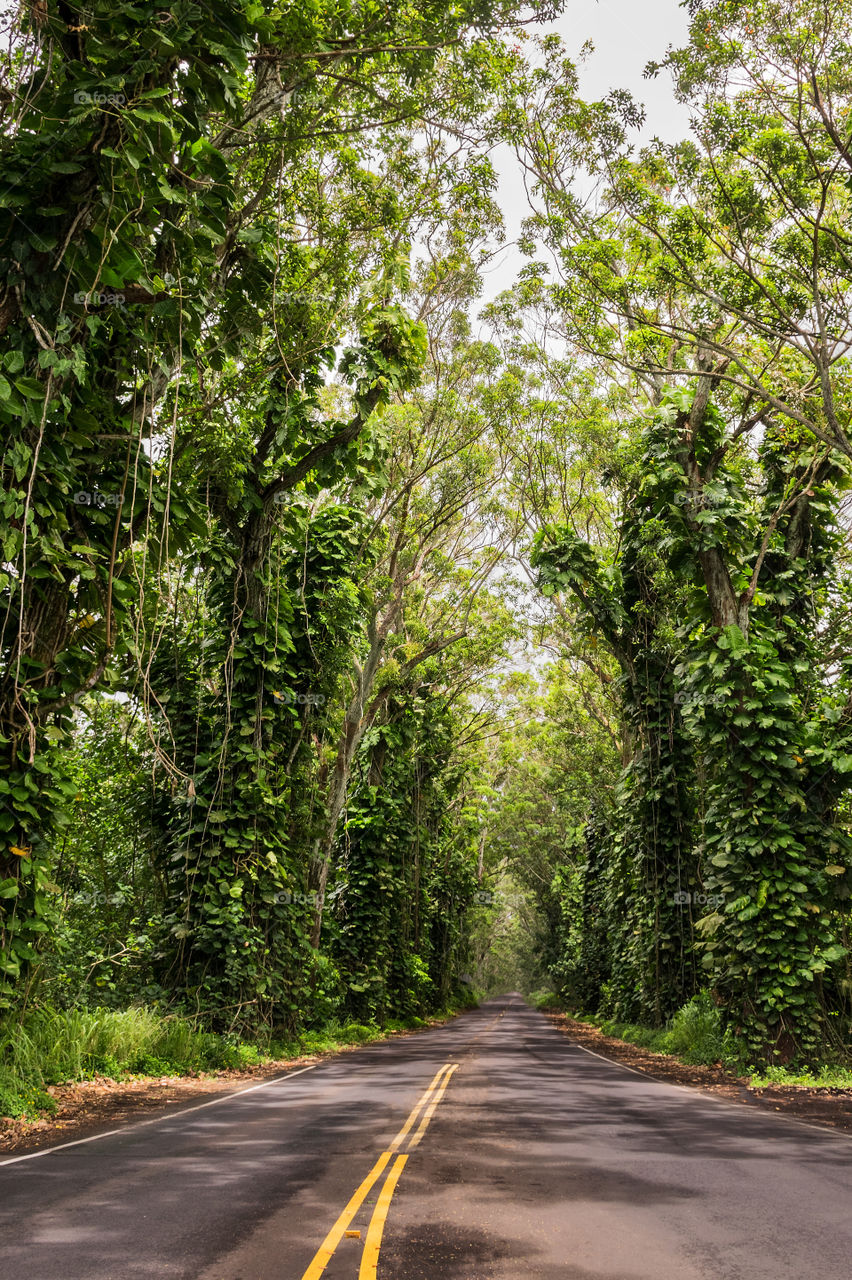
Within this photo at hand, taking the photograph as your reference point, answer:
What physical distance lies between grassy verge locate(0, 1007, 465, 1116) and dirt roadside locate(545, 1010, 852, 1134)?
22.1 ft

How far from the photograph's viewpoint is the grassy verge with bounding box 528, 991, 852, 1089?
1284 cm

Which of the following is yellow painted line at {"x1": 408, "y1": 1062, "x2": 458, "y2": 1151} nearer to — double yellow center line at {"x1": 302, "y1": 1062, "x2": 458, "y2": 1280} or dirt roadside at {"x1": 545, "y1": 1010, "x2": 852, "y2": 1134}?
double yellow center line at {"x1": 302, "y1": 1062, "x2": 458, "y2": 1280}

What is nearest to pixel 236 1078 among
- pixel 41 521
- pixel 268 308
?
pixel 41 521

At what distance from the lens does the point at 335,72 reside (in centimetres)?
1108

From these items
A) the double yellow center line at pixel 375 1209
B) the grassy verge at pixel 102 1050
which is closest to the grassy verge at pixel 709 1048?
the double yellow center line at pixel 375 1209

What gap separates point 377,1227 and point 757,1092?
892 centimetres

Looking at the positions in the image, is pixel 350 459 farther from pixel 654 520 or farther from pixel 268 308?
pixel 654 520

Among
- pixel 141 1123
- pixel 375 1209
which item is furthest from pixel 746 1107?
pixel 141 1123

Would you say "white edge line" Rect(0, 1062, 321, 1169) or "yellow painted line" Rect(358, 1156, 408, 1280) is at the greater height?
"yellow painted line" Rect(358, 1156, 408, 1280)

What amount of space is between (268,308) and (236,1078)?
10973 mm

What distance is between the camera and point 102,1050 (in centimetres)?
1082

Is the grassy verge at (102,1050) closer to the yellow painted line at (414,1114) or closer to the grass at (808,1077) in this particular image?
the yellow painted line at (414,1114)

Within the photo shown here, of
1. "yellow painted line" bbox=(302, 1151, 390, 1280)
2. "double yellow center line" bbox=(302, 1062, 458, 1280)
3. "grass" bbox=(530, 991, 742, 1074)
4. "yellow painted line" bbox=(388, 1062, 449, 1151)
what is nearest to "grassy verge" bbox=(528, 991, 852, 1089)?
"grass" bbox=(530, 991, 742, 1074)

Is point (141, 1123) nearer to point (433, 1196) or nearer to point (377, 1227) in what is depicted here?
point (433, 1196)
